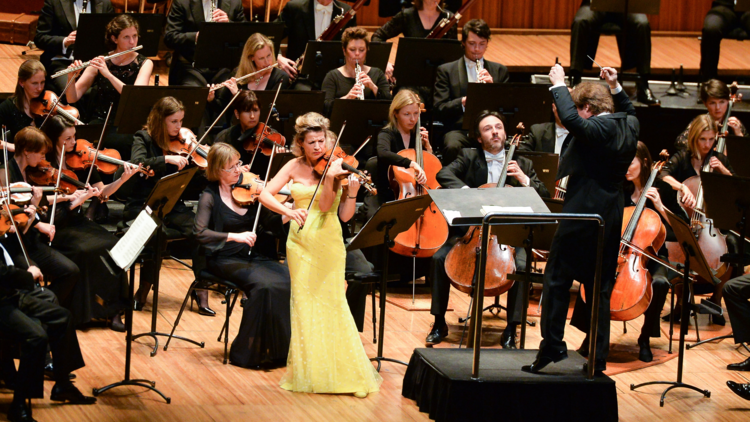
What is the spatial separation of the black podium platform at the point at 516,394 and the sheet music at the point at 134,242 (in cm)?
125

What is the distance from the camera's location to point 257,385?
4.23 meters

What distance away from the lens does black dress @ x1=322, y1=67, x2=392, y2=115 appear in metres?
6.03

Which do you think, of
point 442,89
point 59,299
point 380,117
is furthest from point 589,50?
point 59,299

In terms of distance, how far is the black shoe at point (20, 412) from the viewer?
361 centimetres

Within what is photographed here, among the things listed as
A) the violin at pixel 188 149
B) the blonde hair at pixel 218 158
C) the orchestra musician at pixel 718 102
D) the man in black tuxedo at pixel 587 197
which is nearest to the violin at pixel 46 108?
the violin at pixel 188 149

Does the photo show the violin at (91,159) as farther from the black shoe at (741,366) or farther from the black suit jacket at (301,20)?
the black shoe at (741,366)

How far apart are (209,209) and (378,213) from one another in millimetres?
1043

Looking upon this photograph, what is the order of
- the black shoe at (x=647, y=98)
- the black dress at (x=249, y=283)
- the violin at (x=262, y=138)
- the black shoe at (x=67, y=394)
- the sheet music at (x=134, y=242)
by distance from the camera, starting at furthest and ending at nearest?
the black shoe at (x=647, y=98)
the violin at (x=262, y=138)
the black dress at (x=249, y=283)
the black shoe at (x=67, y=394)
the sheet music at (x=134, y=242)

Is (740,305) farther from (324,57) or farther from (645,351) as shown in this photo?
(324,57)

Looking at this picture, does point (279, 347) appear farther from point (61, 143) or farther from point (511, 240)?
point (61, 143)

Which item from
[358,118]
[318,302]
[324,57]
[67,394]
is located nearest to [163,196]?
[318,302]

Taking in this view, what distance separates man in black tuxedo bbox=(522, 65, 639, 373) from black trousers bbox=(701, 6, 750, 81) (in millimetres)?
3548

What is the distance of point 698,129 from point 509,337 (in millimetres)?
1835

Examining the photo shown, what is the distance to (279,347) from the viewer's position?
14.6ft
